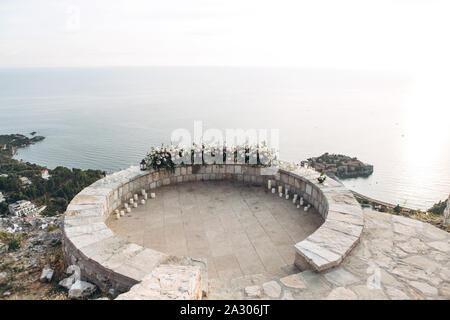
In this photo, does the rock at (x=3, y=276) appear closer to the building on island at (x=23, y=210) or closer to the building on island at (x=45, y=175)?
the building on island at (x=23, y=210)

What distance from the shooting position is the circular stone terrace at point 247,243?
324 cm

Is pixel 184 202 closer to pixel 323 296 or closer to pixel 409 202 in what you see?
pixel 323 296

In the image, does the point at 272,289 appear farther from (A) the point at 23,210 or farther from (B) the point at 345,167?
(B) the point at 345,167

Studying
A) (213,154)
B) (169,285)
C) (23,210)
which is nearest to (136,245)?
(169,285)

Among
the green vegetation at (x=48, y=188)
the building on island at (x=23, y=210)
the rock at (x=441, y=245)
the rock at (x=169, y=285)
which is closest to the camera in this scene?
the rock at (x=169, y=285)

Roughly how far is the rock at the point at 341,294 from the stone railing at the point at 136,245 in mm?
341

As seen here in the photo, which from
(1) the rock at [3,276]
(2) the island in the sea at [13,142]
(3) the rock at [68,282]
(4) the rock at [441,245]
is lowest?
(2) the island in the sea at [13,142]

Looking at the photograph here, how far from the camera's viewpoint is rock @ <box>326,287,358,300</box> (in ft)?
10.1

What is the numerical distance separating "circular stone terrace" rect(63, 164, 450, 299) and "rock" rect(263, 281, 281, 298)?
0.01 metres

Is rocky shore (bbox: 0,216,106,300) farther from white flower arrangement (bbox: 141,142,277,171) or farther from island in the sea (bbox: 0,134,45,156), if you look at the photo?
island in the sea (bbox: 0,134,45,156)

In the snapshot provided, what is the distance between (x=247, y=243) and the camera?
479 centimetres

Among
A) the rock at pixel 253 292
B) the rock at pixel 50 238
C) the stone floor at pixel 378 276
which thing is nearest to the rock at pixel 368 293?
the stone floor at pixel 378 276

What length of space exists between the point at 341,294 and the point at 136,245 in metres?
2.74

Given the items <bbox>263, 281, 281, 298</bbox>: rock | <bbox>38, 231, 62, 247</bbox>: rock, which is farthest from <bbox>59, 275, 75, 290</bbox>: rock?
<bbox>263, 281, 281, 298</bbox>: rock
